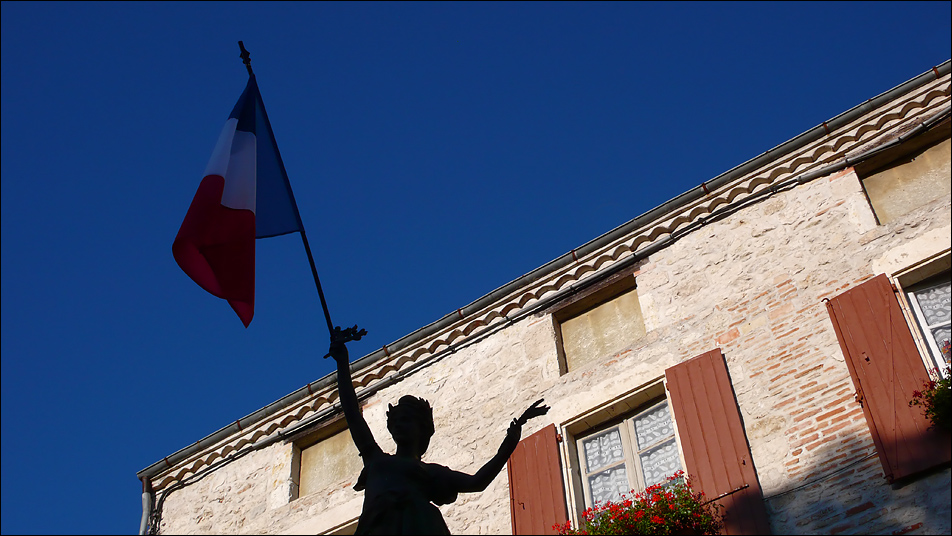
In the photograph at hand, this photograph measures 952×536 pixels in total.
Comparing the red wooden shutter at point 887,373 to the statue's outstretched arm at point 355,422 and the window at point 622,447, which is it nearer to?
the window at point 622,447

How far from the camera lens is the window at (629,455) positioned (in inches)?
339

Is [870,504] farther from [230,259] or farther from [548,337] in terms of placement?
[230,259]

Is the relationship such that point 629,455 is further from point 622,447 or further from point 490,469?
point 490,469

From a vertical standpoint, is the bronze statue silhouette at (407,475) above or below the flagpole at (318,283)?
below

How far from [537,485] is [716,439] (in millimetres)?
1766

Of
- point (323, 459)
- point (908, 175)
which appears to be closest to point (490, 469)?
point (908, 175)

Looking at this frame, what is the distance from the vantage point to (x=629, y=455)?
349 inches

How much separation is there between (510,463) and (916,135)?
4.97 metres

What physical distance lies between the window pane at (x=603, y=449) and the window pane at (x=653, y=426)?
0.21 m

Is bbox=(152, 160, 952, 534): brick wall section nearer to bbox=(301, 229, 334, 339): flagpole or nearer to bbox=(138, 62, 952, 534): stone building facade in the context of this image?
bbox=(138, 62, 952, 534): stone building facade

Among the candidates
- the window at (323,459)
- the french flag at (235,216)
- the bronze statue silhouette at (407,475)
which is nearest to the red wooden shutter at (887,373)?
the bronze statue silhouette at (407,475)

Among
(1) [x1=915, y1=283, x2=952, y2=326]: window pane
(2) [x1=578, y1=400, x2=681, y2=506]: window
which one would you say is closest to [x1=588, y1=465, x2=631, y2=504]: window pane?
(2) [x1=578, y1=400, x2=681, y2=506]: window

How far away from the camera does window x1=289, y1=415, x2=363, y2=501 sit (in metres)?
10.9

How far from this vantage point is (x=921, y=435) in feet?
23.2
